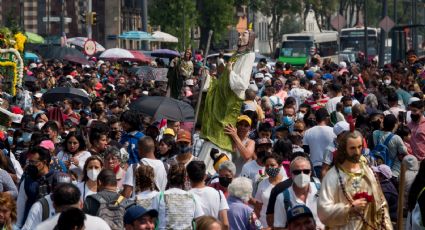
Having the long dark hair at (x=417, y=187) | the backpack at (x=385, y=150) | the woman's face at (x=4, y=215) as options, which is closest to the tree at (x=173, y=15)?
the backpack at (x=385, y=150)

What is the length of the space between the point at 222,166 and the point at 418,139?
5158 millimetres

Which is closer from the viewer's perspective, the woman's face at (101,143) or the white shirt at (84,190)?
the white shirt at (84,190)

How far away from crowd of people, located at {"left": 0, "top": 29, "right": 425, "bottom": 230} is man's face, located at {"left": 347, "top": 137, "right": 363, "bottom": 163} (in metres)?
0.01

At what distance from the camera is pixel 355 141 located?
37.4 ft

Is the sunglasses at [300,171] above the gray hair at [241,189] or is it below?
above

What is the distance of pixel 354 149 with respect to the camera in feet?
37.5

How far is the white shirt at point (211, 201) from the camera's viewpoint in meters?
12.8

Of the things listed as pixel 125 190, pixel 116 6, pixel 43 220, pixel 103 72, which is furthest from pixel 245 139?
pixel 116 6

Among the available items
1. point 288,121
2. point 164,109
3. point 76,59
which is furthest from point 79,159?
point 76,59

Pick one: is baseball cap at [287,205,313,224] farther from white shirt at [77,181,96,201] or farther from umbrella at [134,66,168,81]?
umbrella at [134,66,168,81]

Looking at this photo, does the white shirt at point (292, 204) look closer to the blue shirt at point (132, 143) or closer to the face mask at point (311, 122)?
the blue shirt at point (132, 143)

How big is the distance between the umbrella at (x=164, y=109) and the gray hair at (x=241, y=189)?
687 centimetres

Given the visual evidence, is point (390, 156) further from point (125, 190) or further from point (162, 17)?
point (162, 17)

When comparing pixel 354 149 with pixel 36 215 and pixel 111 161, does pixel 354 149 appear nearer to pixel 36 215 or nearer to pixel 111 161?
pixel 36 215
